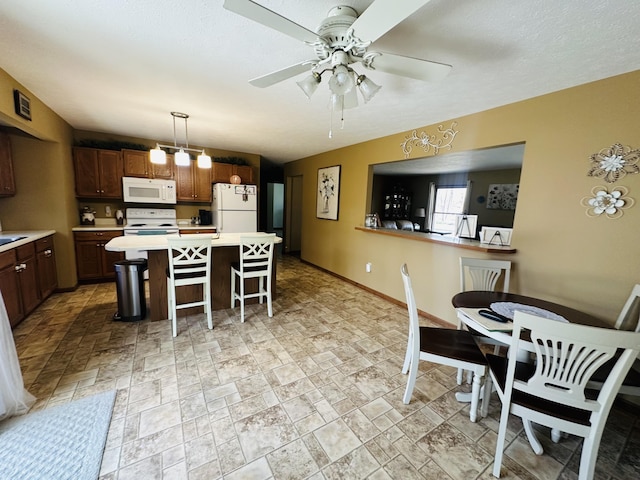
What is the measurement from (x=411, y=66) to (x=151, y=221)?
480cm

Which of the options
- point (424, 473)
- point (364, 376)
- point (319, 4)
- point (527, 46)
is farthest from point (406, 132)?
point (424, 473)

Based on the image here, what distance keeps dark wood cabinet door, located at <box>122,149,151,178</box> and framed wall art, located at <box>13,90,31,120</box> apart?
168 cm

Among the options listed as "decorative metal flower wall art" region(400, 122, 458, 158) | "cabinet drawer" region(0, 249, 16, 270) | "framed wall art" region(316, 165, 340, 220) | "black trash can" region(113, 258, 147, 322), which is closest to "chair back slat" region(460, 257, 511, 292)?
"decorative metal flower wall art" region(400, 122, 458, 158)

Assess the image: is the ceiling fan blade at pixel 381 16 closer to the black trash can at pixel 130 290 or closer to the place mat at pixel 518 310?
the place mat at pixel 518 310

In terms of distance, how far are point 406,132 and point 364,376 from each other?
2.99m

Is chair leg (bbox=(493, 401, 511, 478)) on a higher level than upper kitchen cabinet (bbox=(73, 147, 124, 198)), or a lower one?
lower

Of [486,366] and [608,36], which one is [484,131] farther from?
[486,366]

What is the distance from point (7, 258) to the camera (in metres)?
2.46

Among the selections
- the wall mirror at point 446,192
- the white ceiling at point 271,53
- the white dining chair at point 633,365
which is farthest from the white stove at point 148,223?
the white dining chair at point 633,365

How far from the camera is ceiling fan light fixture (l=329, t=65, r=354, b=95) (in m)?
1.49

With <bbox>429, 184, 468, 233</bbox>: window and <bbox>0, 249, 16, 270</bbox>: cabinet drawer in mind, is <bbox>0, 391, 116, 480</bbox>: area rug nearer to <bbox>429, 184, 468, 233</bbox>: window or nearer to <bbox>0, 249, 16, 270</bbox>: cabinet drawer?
<bbox>0, 249, 16, 270</bbox>: cabinet drawer

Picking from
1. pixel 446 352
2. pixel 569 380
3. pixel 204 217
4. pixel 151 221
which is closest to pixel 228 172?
pixel 204 217

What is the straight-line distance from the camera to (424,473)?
138 cm

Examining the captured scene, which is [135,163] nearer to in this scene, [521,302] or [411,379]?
[411,379]
